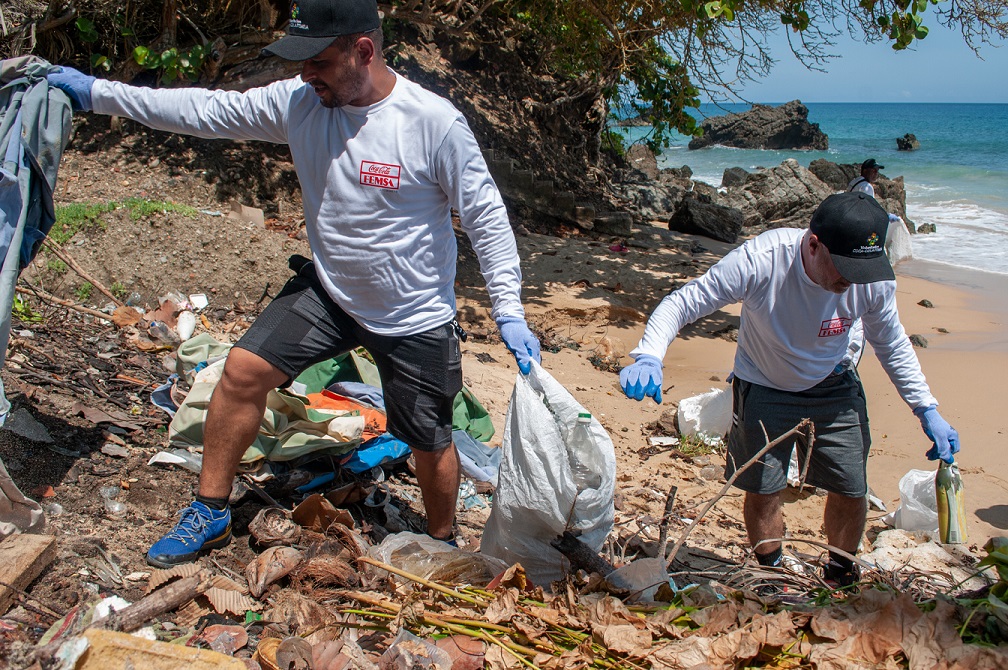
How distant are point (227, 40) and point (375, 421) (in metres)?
6.25

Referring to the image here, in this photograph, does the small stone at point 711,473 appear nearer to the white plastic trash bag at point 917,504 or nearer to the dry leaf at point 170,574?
the white plastic trash bag at point 917,504

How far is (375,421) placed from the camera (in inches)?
146

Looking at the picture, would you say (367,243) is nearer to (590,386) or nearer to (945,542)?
(945,542)

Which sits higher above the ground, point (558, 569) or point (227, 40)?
point (227, 40)

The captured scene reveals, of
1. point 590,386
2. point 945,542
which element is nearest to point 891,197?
point 590,386

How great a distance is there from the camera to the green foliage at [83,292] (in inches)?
196

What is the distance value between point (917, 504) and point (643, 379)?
2395 millimetres

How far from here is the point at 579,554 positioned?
7.48ft

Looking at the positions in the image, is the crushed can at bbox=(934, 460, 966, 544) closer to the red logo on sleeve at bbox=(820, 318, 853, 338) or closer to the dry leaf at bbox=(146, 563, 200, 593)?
the red logo on sleeve at bbox=(820, 318, 853, 338)

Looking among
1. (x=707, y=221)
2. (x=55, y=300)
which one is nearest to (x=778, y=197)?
(x=707, y=221)

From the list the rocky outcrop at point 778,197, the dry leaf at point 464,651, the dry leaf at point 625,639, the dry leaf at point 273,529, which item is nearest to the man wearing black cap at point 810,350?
the dry leaf at point 625,639

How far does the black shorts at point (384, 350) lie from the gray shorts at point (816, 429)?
113cm

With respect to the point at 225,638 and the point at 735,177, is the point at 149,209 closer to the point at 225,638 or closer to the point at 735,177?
the point at 225,638

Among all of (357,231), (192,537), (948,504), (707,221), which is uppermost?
(357,231)
